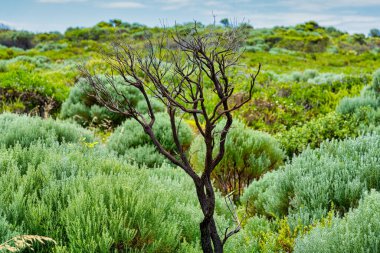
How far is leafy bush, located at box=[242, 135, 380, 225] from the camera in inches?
159

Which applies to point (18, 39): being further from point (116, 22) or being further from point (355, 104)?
point (355, 104)

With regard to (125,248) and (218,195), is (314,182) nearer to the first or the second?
(218,195)

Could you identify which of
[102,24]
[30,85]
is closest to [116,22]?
[102,24]

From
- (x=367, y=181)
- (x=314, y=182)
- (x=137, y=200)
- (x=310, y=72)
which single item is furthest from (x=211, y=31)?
(x=310, y=72)

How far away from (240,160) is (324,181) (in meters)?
2.56

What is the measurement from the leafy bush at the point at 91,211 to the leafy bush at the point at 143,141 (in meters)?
3.06

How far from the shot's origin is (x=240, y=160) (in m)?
6.73

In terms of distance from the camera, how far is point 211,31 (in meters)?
2.62

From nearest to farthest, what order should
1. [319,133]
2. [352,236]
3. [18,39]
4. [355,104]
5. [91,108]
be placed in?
[352,236] < [319,133] < [355,104] < [91,108] < [18,39]

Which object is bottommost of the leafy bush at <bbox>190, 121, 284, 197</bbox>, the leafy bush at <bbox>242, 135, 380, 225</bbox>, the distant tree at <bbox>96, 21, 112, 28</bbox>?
the leafy bush at <bbox>190, 121, 284, 197</bbox>

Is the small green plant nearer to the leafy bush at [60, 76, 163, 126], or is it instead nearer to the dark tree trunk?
the dark tree trunk

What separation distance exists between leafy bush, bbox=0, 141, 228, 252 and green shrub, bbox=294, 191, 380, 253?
2.98 feet

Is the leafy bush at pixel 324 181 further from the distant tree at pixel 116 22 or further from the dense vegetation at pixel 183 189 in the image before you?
the distant tree at pixel 116 22

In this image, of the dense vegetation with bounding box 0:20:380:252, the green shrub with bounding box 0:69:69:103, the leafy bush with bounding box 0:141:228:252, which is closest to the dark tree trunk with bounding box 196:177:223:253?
the dense vegetation with bounding box 0:20:380:252
